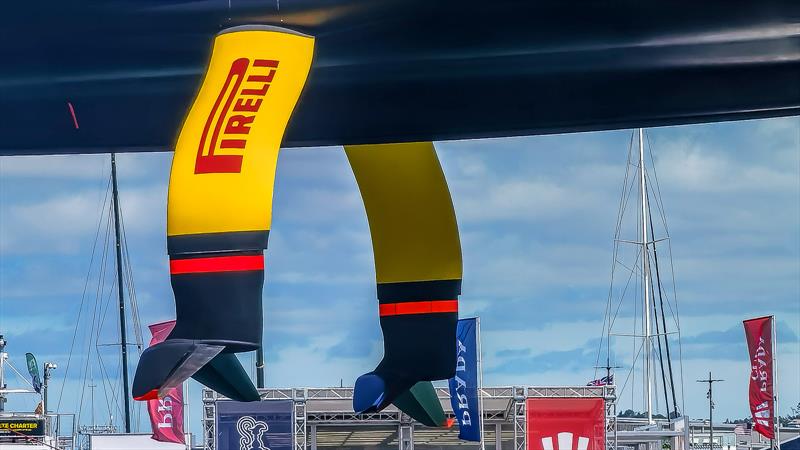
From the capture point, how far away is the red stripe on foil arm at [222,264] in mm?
6844

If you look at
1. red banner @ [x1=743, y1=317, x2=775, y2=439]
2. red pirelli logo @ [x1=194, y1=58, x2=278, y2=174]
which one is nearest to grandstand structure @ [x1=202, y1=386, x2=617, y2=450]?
red banner @ [x1=743, y1=317, x2=775, y2=439]

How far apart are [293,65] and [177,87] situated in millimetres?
913

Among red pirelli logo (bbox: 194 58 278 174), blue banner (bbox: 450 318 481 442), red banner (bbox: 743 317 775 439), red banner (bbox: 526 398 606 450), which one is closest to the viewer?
red pirelli logo (bbox: 194 58 278 174)

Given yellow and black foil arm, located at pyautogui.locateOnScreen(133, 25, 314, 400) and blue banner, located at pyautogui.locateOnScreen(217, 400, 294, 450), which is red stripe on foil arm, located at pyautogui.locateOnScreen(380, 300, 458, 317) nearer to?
yellow and black foil arm, located at pyautogui.locateOnScreen(133, 25, 314, 400)

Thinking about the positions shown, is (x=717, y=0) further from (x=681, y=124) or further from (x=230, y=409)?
(x=230, y=409)

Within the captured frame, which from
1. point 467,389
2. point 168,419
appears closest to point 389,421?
point 168,419

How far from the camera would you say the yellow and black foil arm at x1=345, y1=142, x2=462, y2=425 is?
8.73 metres

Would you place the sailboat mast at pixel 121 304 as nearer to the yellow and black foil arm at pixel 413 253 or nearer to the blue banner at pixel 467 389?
the blue banner at pixel 467 389

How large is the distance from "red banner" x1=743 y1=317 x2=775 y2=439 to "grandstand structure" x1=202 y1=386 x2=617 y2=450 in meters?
3.50

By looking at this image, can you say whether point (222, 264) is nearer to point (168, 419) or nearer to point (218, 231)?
point (218, 231)

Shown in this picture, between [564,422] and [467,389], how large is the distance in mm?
2162

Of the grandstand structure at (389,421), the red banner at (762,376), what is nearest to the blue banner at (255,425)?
the grandstand structure at (389,421)

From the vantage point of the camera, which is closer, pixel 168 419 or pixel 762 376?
pixel 168 419

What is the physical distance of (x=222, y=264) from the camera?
269 inches
